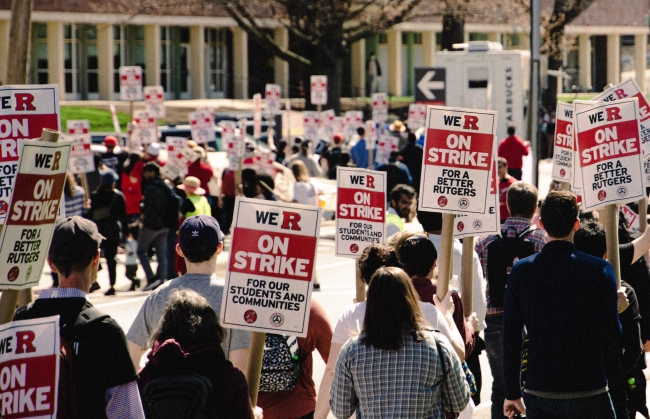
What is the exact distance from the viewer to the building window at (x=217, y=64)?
51719mm

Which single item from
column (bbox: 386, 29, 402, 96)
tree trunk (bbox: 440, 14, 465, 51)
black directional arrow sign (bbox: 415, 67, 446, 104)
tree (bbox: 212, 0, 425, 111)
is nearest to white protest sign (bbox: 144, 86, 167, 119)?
black directional arrow sign (bbox: 415, 67, 446, 104)

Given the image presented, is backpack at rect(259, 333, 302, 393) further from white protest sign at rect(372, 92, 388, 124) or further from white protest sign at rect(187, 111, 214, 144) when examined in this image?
white protest sign at rect(372, 92, 388, 124)

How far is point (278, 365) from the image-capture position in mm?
5316

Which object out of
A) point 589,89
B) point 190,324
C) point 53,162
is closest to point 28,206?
point 53,162

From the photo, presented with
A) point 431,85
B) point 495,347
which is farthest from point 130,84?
point 495,347

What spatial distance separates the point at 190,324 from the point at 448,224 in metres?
2.22

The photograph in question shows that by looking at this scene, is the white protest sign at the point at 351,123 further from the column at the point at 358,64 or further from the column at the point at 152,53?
the column at the point at 358,64

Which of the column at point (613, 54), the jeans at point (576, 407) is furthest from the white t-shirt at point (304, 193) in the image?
the column at point (613, 54)

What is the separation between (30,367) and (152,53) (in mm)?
45468

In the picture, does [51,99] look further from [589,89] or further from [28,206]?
[589,89]

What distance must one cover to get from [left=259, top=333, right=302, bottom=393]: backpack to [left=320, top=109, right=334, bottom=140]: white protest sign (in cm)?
2351

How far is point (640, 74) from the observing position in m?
70.0

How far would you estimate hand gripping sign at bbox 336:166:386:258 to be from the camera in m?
7.59

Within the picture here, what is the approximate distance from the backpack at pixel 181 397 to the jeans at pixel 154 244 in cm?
1013
